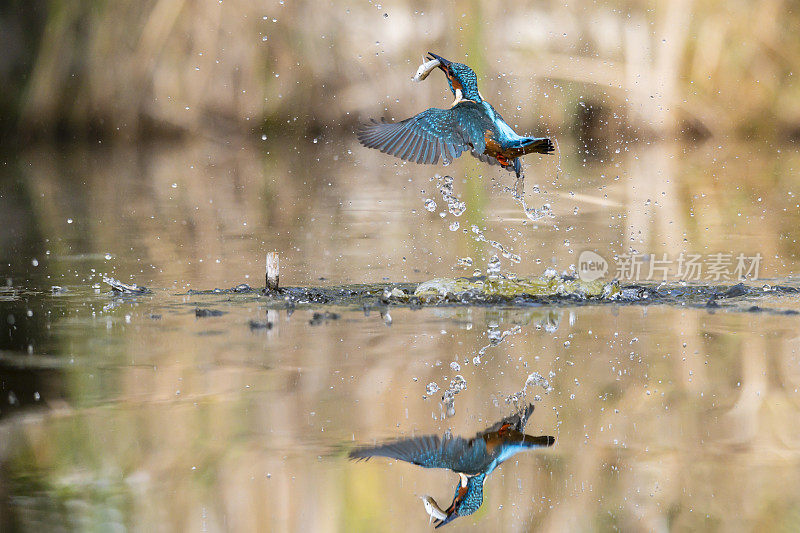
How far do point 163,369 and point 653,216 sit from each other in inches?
173

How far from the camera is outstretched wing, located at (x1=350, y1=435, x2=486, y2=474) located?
8.49 feet

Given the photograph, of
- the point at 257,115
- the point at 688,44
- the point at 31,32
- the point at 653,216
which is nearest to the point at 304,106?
the point at 257,115

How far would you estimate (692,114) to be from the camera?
14.7 metres

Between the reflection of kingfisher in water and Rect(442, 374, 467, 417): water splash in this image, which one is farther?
Rect(442, 374, 467, 417): water splash

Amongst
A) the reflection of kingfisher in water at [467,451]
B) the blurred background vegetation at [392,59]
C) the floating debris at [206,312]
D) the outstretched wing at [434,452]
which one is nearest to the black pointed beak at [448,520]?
the reflection of kingfisher in water at [467,451]

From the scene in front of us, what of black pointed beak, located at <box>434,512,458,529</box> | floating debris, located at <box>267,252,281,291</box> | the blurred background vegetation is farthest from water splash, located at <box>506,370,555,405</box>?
the blurred background vegetation

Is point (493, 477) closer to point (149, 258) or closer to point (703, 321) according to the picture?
point (703, 321)

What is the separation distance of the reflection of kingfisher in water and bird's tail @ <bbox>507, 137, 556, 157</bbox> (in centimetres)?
157

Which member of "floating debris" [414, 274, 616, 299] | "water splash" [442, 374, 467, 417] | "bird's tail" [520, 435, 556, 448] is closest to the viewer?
"bird's tail" [520, 435, 556, 448]

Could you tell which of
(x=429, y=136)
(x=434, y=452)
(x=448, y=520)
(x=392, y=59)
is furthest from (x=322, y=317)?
(x=392, y=59)

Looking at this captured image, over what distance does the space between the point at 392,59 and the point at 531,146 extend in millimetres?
10500

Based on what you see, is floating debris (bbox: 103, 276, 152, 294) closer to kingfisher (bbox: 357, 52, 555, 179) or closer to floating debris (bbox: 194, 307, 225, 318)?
floating debris (bbox: 194, 307, 225, 318)

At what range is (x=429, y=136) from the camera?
14.9 feet

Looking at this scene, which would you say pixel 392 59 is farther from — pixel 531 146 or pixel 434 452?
pixel 434 452
